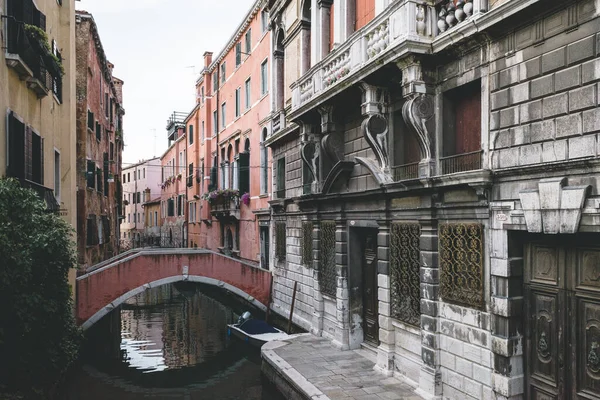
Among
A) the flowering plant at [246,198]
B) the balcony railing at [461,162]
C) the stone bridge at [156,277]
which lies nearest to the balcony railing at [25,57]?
the stone bridge at [156,277]

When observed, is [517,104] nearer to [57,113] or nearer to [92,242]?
[57,113]

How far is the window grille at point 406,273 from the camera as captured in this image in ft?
29.9

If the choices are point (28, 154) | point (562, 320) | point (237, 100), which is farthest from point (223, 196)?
point (562, 320)

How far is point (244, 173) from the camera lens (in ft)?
73.8

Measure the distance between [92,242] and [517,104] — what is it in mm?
16661

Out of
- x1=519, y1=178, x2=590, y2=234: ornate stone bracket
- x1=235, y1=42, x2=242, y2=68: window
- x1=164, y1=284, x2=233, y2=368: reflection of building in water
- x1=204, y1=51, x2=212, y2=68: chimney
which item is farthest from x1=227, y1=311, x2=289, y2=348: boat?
x1=204, y1=51, x2=212, y2=68: chimney

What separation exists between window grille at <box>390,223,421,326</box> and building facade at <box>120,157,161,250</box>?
145 feet

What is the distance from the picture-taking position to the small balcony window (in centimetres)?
795

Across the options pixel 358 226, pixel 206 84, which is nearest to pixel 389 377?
pixel 358 226

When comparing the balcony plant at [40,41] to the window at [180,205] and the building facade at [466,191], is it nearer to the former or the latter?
the building facade at [466,191]

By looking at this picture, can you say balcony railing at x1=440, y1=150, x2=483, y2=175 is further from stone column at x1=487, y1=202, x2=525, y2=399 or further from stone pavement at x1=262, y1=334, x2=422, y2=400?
stone pavement at x1=262, y1=334, x2=422, y2=400

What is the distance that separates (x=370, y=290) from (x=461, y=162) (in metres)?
4.57

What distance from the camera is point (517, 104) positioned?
6.86 meters

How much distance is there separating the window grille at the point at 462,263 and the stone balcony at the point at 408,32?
2.91 m
